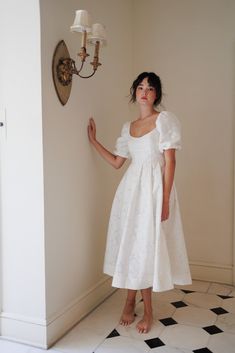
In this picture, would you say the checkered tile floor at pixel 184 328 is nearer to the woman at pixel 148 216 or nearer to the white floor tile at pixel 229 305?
the white floor tile at pixel 229 305

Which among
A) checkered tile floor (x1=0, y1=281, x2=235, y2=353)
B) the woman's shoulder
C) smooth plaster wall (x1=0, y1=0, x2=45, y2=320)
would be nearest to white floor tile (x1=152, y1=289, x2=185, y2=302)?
checkered tile floor (x1=0, y1=281, x2=235, y2=353)

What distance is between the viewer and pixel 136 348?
214cm

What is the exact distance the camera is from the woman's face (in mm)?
2385

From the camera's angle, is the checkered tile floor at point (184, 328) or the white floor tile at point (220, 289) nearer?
the checkered tile floor at point (184, 328)

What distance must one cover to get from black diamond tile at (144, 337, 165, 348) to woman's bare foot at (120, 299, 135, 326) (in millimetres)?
247

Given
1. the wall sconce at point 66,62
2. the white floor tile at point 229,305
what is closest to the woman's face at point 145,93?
the wall sconce at point 66,62

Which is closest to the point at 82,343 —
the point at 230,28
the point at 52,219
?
the point at 52,219

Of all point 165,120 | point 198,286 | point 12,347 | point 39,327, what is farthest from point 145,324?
point 165,120

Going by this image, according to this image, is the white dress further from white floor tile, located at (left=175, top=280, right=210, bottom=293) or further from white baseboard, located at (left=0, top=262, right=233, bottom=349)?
white floor tile, located at (left=175, top=280, right=210, bottom=293)

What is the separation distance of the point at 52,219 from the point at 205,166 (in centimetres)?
150

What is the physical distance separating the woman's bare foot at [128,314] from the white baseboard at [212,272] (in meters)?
0.93

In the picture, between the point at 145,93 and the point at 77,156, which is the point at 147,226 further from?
the point at 145,93

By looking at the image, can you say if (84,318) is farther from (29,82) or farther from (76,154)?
(29,82)

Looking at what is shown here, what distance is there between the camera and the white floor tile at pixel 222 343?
2102 millimetres
